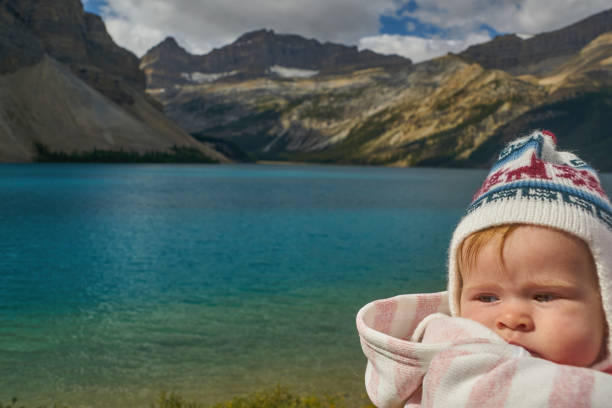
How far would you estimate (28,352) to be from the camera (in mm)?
12172

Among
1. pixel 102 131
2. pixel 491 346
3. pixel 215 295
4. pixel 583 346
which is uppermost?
pixel 102 131

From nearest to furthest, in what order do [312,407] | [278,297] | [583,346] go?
1. [583,346]
2. [312,407]
3. [278,297]

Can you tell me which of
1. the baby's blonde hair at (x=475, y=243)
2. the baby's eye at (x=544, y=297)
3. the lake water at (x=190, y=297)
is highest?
the baby's blonde hair at (x=475, y=243)

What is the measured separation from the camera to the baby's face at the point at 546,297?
2.13 m

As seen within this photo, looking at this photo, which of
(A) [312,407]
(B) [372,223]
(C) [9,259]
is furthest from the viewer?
(B) [372,223]

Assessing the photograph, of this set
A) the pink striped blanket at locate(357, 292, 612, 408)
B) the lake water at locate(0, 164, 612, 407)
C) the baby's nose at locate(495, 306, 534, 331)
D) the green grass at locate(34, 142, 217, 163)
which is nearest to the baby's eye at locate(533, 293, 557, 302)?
the baby's nose at locate(495, 306, 534, 331)

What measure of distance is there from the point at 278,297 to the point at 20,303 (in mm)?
9249

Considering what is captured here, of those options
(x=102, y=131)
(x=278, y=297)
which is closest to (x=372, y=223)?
(x=278, y=297)

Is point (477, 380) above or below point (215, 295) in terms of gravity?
above

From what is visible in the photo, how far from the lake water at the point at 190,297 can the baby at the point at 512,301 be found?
8.26 m

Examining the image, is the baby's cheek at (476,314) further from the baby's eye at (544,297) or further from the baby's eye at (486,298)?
the baby's eye at (544,297)

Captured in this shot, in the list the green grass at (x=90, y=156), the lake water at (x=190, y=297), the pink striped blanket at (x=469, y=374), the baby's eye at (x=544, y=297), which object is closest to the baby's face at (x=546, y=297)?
the baby's eye at (x=544, y=297)

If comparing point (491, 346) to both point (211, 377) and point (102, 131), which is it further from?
point (102, 131)

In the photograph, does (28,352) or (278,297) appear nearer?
(28,352)
